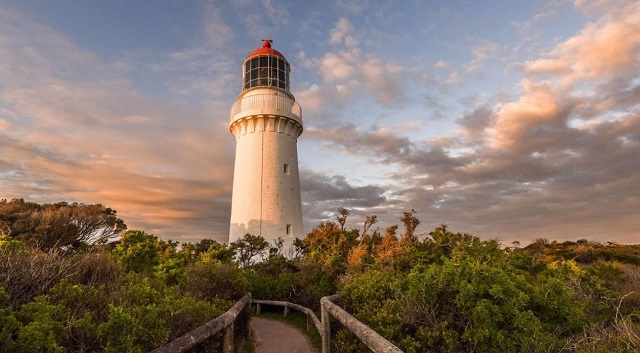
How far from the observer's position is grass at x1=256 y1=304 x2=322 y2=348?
1014 cm

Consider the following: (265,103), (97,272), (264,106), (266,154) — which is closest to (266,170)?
(266,154)

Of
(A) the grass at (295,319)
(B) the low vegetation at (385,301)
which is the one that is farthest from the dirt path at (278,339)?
(B) the low vegetation at (385,301)

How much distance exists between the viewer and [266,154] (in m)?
23.4

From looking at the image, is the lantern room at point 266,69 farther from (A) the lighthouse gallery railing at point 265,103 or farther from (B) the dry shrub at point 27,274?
(B) the dry shrub at point 27,274

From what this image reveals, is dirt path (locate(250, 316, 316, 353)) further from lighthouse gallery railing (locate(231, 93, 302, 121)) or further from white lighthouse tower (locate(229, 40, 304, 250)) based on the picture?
lighthouse gallery railing (locate(231, 93, 302, 121))

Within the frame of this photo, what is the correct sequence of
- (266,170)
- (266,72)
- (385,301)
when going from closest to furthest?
1. (385,301)
2. (266,170)
3. (266,72)

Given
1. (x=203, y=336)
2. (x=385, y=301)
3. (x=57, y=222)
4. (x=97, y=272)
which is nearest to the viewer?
(x=203, y=336)

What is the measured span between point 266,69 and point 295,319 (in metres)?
17.4

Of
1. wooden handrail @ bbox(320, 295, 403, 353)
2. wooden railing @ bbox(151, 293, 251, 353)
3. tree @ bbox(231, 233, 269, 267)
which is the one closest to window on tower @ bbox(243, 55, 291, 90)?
tree @ bbox(231, 233, 269, 267)

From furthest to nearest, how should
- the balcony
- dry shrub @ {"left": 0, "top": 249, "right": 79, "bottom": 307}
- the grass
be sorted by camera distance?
1. the balcony
2. the grass
3. dry shrub @ {"left": 0, "top": 249, "right": 79, "bottom": 307}

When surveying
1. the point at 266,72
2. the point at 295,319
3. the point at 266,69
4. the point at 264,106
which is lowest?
the point at 295,319

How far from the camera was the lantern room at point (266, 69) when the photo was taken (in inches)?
966

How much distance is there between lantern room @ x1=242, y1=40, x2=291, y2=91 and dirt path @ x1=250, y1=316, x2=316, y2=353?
1650 cm

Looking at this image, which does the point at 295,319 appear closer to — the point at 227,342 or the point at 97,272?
the point at 227,342
